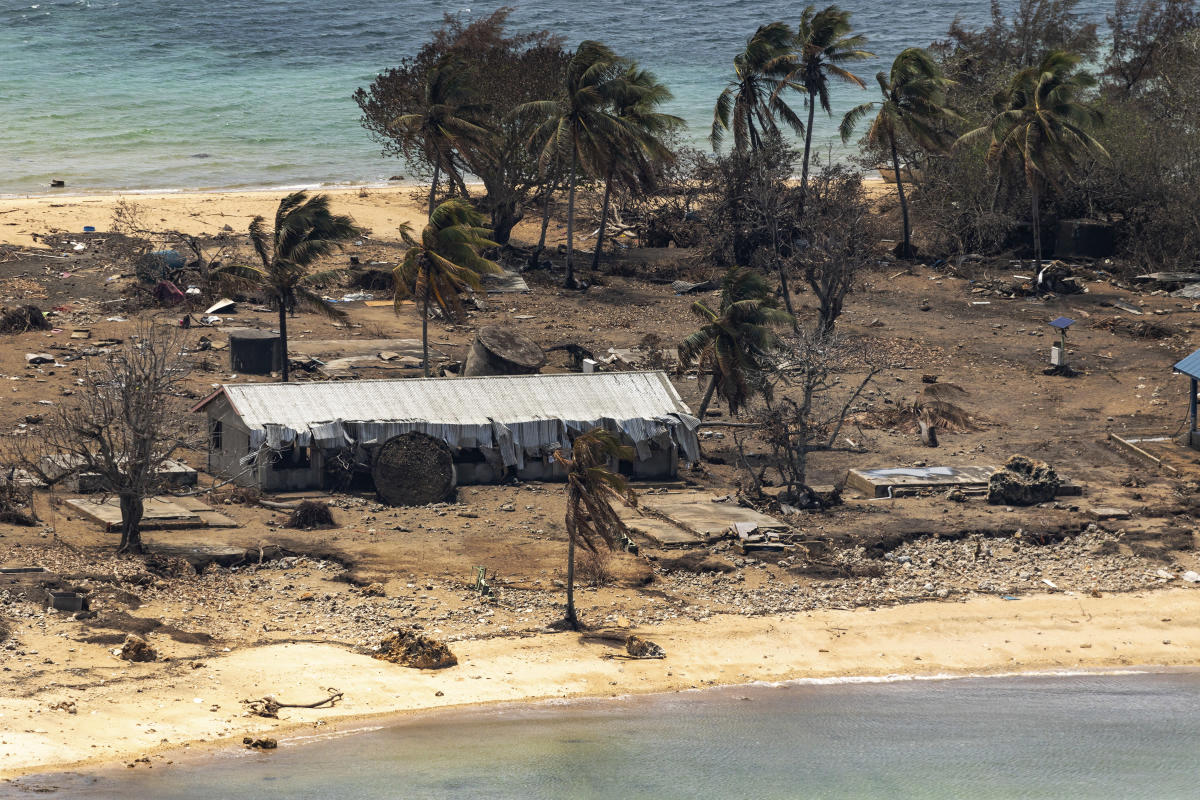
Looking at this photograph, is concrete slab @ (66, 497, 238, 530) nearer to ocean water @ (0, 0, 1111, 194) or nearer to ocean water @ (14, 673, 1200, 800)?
ocean water @ (14, 673, 1200, 800)

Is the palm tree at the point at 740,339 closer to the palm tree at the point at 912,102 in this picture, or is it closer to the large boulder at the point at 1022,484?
the large boulder at the point at 1022,484

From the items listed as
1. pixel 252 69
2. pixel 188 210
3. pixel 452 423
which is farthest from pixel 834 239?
pixel 252 69

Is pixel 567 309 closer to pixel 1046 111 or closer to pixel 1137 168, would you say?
pixel 1046 111

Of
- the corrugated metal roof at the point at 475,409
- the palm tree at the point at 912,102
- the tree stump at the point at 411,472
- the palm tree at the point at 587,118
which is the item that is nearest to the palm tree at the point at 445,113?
the palm tree at the point at 587,118

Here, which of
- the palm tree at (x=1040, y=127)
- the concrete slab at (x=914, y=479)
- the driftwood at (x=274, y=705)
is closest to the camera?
the driftwood at (x=274, y=705)

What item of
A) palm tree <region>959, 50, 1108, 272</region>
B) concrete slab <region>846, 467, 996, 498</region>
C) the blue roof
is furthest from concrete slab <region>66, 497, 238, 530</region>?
palm tree <region>959, 50, 1108, 272</region>

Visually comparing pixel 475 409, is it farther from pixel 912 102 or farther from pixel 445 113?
pixel 912 102
